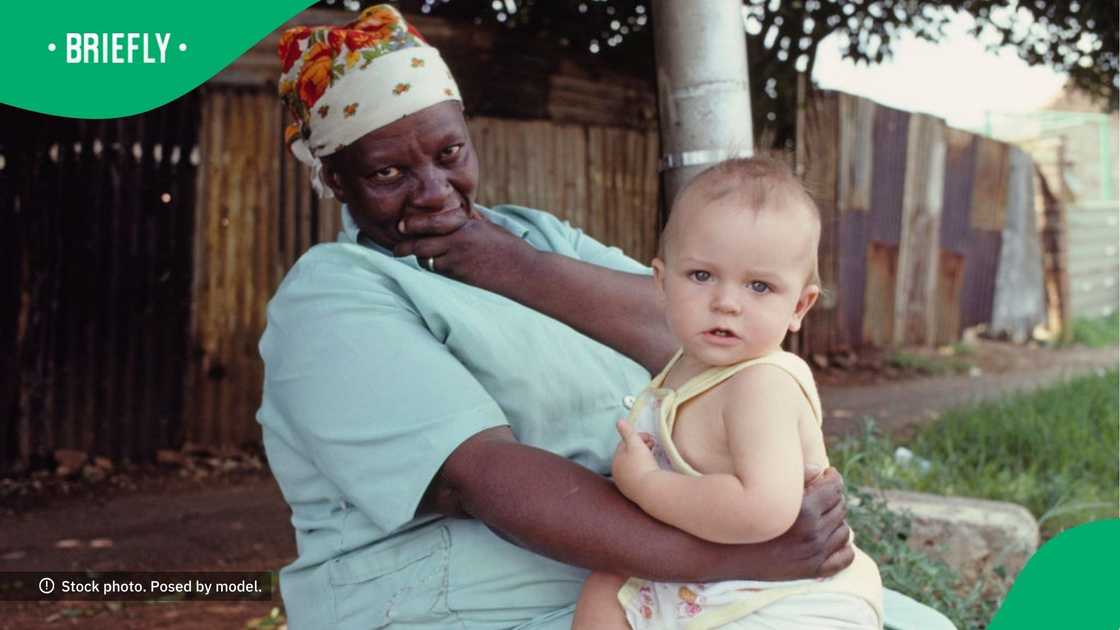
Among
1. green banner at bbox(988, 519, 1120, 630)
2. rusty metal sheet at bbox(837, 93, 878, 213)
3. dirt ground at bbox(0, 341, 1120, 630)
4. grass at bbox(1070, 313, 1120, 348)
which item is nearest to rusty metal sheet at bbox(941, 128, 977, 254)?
rusty metal sheet at bbox(837, 93, 878, 213)

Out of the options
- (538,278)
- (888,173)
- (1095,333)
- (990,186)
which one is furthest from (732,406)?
(1095,333)

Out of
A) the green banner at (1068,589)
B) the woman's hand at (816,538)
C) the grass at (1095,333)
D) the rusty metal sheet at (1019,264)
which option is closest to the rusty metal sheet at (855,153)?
the rusty metal sheet at (1019,264)

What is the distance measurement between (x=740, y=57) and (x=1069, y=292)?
12.7 metres

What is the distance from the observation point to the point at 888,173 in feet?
35.6

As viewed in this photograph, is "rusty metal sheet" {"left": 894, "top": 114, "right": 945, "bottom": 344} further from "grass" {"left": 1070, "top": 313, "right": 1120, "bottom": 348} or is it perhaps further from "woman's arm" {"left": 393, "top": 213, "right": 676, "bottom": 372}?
"woman's arm" {"left": 393, "top": 213, "right": 676, "bottom": 372}

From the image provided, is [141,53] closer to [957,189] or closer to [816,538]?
[816,538]

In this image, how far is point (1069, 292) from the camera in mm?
13953

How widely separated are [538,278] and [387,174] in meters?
0.34

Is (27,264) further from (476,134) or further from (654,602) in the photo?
(654,602)

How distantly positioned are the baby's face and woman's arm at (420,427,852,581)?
245 mm

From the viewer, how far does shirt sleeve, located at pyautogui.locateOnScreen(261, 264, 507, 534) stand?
5.52 ft

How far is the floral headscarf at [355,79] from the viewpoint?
2.02m

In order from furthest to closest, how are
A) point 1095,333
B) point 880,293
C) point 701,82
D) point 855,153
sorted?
point 1095,333 < point 880,293 < point 855,153 < point 701,82

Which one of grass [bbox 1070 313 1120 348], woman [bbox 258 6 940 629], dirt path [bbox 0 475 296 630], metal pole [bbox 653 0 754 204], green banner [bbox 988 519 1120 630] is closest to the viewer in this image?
woman [bbox 258 6 940 629]
